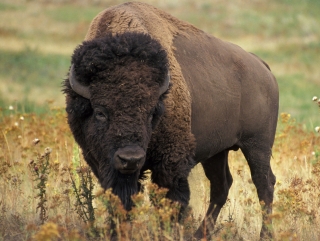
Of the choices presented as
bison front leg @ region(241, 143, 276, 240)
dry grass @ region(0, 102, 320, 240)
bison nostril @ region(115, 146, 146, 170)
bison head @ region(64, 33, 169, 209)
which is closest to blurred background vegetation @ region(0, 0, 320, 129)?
dry grass @ region(0, 102, 320, 240)

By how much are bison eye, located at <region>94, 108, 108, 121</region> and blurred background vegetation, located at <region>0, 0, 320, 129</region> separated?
49.7ft

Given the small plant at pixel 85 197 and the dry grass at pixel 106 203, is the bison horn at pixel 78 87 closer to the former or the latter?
the dry grass at pixel 106 203

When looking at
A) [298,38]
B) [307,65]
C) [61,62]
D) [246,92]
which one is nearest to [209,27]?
[298,38]

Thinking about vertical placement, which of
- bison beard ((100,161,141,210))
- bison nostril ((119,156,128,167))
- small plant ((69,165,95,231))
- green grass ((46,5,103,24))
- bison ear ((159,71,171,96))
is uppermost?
bison ear ((159,71,171,96))

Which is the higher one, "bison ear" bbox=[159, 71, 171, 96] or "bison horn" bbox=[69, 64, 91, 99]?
"bison horn" bbox=[69, 64, 91, 99]

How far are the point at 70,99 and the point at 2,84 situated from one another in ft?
64.1

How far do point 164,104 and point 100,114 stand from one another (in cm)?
62

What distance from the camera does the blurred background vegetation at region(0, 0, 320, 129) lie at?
87.4 feet

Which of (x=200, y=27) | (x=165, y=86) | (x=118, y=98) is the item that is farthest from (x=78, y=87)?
(x=200, y=27)

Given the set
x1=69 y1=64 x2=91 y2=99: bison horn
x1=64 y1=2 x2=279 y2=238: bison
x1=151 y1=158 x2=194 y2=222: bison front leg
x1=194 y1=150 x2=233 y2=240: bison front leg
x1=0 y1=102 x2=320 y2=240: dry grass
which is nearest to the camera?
x1=0 y1=102 x2=320 y2=240: dry grass

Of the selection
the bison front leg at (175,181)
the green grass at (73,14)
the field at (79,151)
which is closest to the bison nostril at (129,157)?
the field at (79,151)

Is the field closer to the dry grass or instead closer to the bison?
the dry grass

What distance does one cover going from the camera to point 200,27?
42.0 meters

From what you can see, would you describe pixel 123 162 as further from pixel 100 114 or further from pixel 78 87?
pixel 78 87
